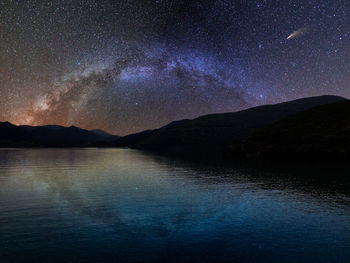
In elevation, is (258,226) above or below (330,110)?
below

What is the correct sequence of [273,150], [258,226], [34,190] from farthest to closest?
1. [273,150]
2. [34,190]
3. [258,226]

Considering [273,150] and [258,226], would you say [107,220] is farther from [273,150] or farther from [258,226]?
[273,150]

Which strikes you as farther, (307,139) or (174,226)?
(307,139)

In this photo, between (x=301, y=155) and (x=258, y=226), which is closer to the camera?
(x=258, y=226)

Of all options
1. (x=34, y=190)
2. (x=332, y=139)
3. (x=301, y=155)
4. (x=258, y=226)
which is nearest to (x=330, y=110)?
(x=332, y=139)

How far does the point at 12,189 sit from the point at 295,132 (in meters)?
160

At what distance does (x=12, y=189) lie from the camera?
1801 inches

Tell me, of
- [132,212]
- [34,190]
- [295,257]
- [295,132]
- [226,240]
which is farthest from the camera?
[295,132]

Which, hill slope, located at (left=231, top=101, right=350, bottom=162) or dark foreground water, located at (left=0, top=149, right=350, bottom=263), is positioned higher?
hill slope, located at (left=231, top=101, right=350, bottom=162)

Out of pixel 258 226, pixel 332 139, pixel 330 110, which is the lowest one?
pixel 258 226

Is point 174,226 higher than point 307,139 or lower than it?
lower

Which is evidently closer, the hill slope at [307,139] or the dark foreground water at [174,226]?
the dark foreground water at [174,226]

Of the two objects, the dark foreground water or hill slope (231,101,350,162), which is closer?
the dark foreground water

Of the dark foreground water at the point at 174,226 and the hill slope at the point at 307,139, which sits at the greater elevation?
the hill slope at the point at 307,139
